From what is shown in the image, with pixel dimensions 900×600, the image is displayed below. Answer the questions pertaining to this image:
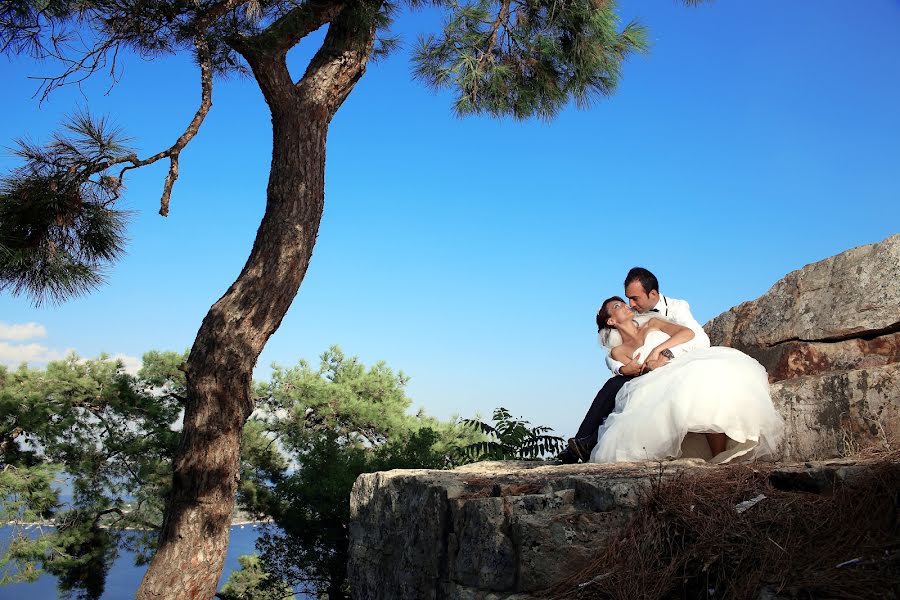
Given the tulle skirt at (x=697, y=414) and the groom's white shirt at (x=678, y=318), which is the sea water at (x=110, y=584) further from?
the tulle skirt at (x=697, y=414)

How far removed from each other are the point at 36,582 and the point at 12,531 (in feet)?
2.77

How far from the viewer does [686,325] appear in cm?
502

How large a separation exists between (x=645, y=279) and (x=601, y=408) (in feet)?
3.15

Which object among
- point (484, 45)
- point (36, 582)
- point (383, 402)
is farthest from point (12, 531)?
point (484, 45)

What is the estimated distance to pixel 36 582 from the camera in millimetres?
9445

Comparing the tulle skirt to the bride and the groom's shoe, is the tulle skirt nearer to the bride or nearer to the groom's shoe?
the bride

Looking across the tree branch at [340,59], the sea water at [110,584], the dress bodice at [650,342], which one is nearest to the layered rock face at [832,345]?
the dress bodice at [650,342]

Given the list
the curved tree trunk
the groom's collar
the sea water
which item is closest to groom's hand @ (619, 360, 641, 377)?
the groom's collar

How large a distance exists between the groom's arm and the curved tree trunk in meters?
2.73

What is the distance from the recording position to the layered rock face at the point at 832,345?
13.5ft

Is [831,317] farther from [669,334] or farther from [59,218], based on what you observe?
[59,218]

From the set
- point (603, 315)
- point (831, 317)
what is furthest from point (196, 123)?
point (831, 317)

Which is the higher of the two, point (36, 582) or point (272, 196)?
point (272, 196)

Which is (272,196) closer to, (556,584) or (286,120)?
(286,120)
